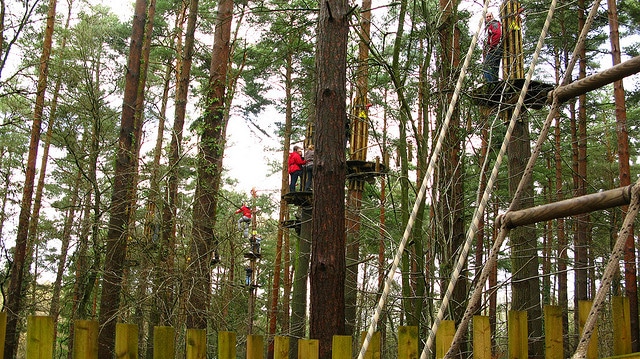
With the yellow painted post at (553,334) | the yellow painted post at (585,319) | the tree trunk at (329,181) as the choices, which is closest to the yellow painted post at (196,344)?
the yellow painted post at (553,334)

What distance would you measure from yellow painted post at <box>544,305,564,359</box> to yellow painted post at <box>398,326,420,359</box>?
0.54 m

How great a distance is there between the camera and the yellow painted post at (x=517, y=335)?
2.50m

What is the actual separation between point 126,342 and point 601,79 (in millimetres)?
1970

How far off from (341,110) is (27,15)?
632 cm

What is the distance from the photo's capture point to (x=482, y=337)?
7.85ft

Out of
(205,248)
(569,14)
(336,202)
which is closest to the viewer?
(336,202)

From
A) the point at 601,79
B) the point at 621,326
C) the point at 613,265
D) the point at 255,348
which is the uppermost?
the point at 601,79

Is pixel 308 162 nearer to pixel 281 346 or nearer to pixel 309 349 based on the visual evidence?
pixel 281 346

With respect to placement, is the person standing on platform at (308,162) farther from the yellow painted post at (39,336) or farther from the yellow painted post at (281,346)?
the yellow painted post at (39,336)

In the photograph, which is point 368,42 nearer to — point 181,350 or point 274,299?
point 181,350

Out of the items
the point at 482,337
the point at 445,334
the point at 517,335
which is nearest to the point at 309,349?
the point at 445,334

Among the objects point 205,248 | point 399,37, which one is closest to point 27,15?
point 205,248

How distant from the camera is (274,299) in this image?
1753 centimetres

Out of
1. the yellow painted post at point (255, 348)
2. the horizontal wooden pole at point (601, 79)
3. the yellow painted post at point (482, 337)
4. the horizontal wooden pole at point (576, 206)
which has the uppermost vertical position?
the horizontal wooden pole at point (601, 79)
